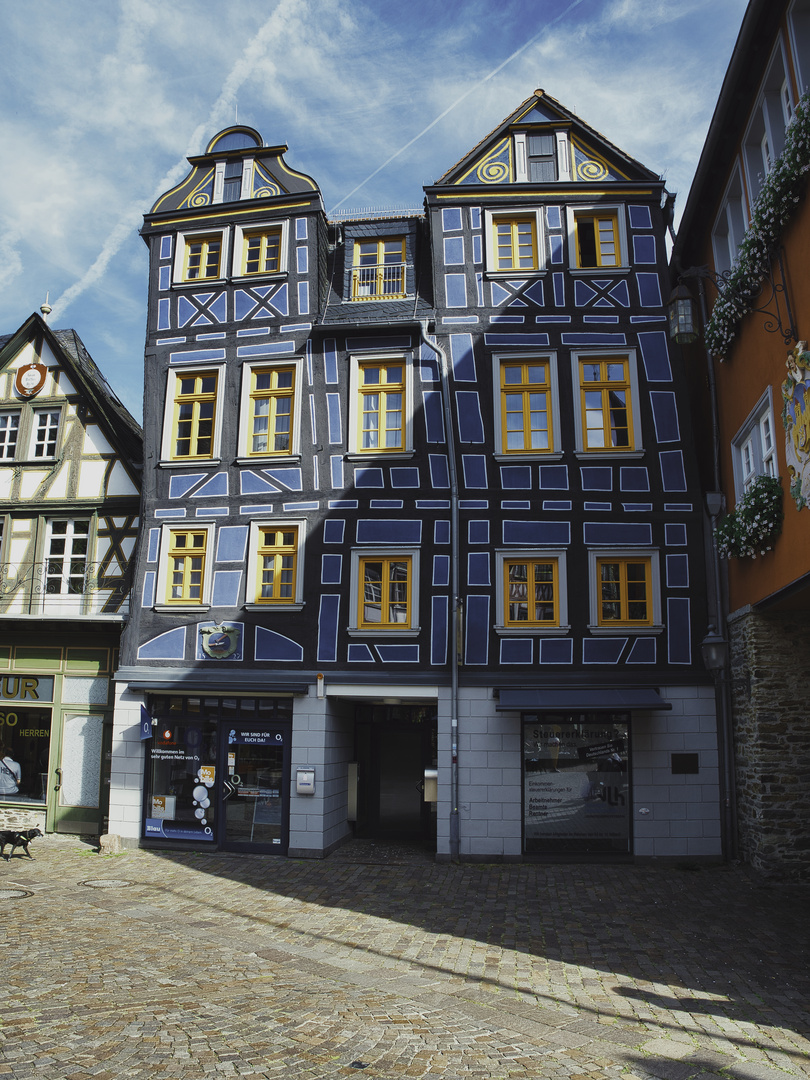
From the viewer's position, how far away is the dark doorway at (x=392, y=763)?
16.2 m

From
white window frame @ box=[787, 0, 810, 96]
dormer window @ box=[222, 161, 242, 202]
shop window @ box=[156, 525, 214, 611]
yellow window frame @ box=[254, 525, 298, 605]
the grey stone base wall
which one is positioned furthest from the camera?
dormer window @ box=[222, 161, 242, 202]

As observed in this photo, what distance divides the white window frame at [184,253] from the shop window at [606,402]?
284 inches

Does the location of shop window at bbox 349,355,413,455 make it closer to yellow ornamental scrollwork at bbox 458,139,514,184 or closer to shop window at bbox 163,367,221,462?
shop window at bbox 163,367,221,462

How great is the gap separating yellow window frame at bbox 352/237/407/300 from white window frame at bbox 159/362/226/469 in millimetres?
3168

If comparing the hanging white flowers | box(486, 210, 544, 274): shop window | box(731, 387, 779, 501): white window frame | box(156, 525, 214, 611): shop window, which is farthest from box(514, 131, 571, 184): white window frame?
box(156, 525, 214, 611): shop window

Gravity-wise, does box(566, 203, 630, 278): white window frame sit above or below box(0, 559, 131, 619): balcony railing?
above

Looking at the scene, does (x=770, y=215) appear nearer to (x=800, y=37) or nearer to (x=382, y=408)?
(x=800, y=37)

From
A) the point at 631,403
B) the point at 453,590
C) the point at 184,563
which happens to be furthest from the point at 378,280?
the point at 184,563

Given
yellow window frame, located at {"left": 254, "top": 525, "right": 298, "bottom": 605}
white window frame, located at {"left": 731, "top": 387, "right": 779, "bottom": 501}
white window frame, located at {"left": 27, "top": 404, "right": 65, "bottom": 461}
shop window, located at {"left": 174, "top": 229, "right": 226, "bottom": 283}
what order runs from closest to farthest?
1. white window frame, located at {"left": 731, "top": 387, "right": 779, "bottom": 501}
2. yellow window frame, located at {"left": 254, "top": 525, "right": 298, "bottom": 605}
3. shop window, located at {"left": 174, "top": 229, "right": 226, "bottom": 283}
4. white window frame, located at {"left": 27, "top": 404, "right": 65, "bottom": 461}

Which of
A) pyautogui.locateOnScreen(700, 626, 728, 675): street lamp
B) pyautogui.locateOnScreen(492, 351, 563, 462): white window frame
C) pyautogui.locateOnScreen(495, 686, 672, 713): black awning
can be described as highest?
pyautogui.locateOnScreen(492, 351, 563, 462): white window frame

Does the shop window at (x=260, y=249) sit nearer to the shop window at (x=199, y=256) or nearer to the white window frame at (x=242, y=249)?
the white window frame at (x=242, y=249)

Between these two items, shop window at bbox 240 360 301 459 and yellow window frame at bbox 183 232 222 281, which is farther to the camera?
yellow window frame at bbox 183 232 222 281

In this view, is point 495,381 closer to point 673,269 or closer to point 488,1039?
point 673,269

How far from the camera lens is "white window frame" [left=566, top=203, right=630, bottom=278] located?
15.4 meters
